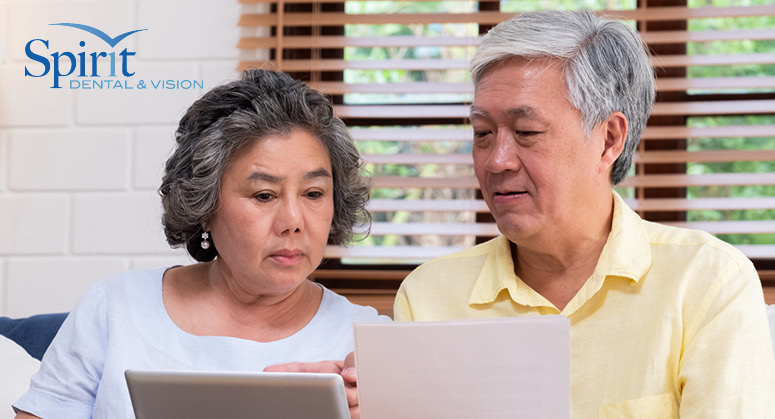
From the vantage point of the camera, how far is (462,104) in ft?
7.83

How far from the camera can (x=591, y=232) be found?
1476 millimetres

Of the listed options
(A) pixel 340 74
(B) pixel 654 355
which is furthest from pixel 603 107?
(A) pixel 340 74

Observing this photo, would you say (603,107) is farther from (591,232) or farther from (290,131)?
(290,131)

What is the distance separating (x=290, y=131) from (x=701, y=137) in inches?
51.1

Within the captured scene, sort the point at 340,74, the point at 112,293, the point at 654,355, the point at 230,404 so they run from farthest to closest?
the point at 340,74, the point at 112,293, the point at 654,355, the point at 230,404

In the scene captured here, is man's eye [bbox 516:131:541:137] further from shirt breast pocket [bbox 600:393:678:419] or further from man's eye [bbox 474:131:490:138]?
shirt breast pocket [bbox 600:393:678:419]

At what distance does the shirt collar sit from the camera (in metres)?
1.42

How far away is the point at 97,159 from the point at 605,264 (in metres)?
1.45

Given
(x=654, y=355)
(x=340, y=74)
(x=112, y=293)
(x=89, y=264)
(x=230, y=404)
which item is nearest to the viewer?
(x=230, y=404)

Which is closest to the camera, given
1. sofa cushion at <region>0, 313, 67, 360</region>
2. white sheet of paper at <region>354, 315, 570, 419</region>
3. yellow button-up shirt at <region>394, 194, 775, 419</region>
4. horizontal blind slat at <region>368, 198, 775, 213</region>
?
white sheet of paper at <region>354, 315, 570, 419</region>

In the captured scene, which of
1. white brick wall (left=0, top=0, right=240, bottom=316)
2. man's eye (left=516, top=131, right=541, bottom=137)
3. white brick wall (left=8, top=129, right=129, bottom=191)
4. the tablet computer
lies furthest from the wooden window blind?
the tablet computer

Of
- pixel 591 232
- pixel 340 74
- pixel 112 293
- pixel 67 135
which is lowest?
pixel 112 293

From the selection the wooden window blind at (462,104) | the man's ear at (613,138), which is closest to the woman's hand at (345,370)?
the man's ear at (613,138)

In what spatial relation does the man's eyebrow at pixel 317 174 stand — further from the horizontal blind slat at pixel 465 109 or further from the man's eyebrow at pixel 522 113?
the horizontal blind slat at pixel 465 109
